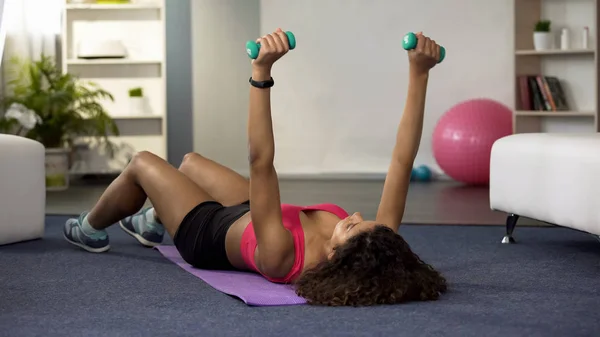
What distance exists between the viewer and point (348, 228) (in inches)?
87.4

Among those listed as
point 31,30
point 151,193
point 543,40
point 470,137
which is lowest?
point 151,193

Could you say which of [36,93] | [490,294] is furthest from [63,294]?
[36,93]

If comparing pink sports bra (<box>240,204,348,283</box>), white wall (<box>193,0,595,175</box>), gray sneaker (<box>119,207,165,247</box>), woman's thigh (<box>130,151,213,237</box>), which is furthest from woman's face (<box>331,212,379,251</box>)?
white wall (<box>193,0,595,175</box>)

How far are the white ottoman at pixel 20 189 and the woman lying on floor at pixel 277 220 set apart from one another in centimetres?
43

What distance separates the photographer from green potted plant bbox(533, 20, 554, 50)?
567cm

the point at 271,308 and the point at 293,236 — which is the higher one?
the point at 293,236

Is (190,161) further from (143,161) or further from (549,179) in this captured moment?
(549,179)

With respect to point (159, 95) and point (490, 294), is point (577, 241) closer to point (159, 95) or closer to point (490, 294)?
point (490, 294)

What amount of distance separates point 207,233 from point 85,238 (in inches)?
28.3

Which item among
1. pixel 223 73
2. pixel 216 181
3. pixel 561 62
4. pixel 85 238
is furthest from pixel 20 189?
pixel 561 62

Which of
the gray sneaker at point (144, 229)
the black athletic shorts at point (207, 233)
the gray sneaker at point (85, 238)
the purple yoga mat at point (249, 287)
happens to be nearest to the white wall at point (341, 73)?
the gray sneaker at point (144, 229)

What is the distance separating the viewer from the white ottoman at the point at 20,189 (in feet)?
10.8

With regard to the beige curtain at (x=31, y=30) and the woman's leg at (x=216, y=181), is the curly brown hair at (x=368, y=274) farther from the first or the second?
the beige curtain at (x=31, y=30)

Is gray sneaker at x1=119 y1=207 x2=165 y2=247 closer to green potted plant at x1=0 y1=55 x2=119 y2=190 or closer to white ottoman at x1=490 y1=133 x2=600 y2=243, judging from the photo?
white ottoman at x1=490 y1=133 x2=600 y2=243
